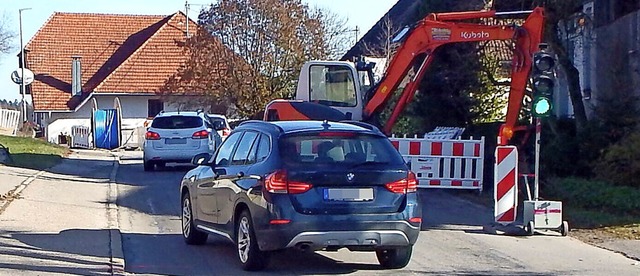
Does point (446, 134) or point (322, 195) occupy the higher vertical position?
point (322, 195)

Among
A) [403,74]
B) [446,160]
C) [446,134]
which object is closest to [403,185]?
[446,160]

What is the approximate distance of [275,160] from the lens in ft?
34.9

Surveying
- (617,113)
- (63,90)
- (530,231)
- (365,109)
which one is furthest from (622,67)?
(63,90)

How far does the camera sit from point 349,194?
10.5m

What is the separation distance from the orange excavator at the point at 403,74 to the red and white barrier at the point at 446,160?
1254mm

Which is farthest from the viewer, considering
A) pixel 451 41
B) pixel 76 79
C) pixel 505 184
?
pixel 76 79

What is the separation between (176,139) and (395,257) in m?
16.2

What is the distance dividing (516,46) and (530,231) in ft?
16.5

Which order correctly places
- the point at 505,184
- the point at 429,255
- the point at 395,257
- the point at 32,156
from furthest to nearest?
1. the point at 32,156
2. the point at 505,184
3. the point at 429,255
4. the point at 395,257

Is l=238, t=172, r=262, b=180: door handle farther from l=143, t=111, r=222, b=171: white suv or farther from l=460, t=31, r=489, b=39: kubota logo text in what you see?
l=143, t=111, r=222, b=171: white suv

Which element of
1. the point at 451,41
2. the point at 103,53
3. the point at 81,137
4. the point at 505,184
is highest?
the point at 451,41

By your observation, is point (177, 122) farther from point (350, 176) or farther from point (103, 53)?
point (103, 53)

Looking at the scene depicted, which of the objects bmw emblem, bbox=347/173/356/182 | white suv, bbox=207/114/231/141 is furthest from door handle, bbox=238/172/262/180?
white suv, bbox=207/114/231/141

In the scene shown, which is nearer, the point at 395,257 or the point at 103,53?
the point at 395,257
